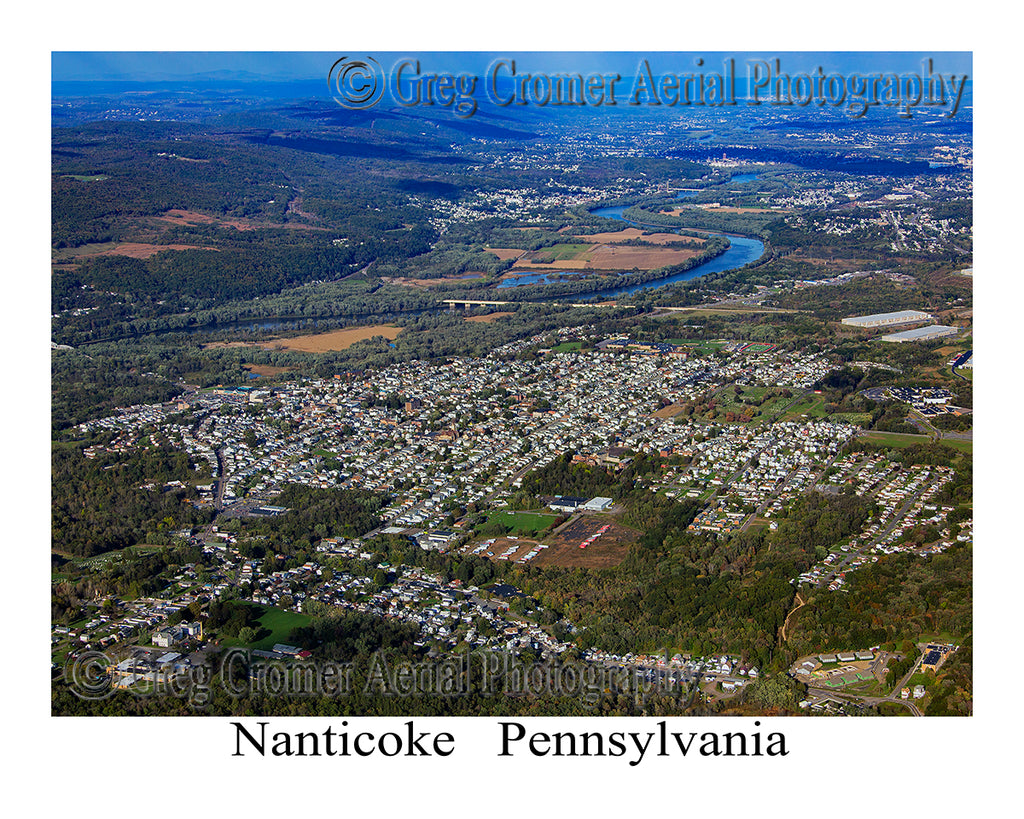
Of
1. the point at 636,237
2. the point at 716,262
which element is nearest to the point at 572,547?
the point at 716,262

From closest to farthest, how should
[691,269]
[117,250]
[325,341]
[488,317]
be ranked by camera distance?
1. [325,341]
2. [488,317]
3. [117,250]
4. [691,269]

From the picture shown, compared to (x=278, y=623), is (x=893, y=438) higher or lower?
higher

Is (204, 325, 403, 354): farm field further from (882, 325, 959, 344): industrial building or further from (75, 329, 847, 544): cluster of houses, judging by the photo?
(882, 325, 959, 344): industrial building

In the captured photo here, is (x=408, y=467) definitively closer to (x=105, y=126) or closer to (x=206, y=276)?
(x=206, y=276)

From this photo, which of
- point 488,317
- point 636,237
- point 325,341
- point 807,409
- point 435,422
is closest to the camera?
point 435,422

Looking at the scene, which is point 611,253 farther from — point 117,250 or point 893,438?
point 893,438

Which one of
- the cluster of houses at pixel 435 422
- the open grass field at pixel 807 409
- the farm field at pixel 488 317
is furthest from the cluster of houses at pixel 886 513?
the farm field at pixel 488 317

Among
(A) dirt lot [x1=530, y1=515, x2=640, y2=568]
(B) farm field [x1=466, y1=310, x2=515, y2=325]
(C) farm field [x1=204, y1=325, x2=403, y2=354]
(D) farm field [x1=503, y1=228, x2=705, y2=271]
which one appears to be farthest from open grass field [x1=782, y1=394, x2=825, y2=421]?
(D) farm field [x1=503, y1=228, x2=705, y2=271]
